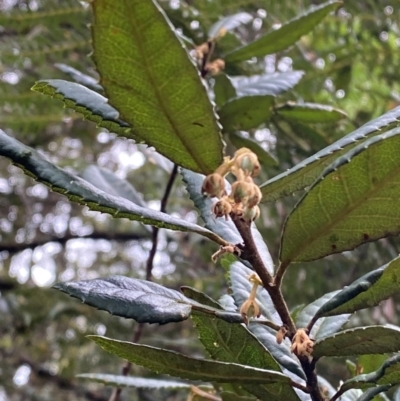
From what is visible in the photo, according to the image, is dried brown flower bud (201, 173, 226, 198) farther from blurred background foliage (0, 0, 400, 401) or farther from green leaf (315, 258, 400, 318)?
blurred background foliage (0, 0, 400, 401)

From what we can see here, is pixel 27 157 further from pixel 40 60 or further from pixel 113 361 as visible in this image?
pixel 113 361

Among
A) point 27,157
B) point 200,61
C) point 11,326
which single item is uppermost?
point 27,157

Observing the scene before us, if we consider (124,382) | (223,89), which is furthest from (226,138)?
(124,382)

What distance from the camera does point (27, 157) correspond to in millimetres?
434

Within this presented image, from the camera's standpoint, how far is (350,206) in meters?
0.45

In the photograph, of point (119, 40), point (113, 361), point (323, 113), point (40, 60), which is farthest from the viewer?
point (113, 361)

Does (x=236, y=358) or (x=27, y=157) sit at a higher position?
(x=27, y=157)

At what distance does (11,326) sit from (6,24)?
94cm

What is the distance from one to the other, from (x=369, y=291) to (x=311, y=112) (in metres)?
0.54

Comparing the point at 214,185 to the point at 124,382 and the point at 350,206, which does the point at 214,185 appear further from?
the point at 124,382

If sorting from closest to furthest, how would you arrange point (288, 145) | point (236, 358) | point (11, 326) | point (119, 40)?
point (119, 40) < point (236, 358) < point (288, 145) < point (11, 326)

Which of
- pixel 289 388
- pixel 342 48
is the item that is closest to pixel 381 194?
pixel 289 388

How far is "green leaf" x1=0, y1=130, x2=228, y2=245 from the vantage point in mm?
430

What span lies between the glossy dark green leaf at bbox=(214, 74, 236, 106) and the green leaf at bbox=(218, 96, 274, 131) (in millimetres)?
86
